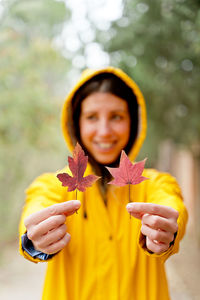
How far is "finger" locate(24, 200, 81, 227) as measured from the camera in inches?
37.2

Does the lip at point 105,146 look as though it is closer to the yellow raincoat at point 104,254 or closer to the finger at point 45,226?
the yellow raincoat at point 104,254

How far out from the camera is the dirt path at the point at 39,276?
14.4 feet

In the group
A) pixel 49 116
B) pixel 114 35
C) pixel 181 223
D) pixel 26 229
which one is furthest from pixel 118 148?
pixel 49 116

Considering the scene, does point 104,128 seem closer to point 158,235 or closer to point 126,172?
point 126,172

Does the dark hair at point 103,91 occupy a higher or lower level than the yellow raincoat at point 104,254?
higher

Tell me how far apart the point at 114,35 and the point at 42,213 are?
9.22 feet

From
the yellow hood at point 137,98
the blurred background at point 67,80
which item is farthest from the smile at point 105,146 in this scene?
the blurred background at point 67,80

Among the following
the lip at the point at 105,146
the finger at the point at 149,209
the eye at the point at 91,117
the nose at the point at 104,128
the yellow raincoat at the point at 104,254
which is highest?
the eye at the point at 91,117

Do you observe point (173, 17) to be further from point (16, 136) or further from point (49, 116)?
point (16, 136)

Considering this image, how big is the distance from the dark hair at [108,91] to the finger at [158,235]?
623mm

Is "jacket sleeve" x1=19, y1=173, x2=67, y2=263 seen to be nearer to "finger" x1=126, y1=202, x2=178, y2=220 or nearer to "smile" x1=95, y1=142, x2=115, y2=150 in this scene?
"smile" x1=95, y1=142, x2=115, y2=150

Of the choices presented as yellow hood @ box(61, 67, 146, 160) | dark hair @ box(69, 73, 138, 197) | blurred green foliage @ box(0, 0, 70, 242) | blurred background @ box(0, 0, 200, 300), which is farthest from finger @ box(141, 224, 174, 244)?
blurred green foliage @ box(0, 0, 70, 242)

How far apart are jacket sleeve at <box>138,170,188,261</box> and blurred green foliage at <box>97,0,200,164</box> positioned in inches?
63.8

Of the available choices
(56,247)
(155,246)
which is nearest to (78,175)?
(56,247)
